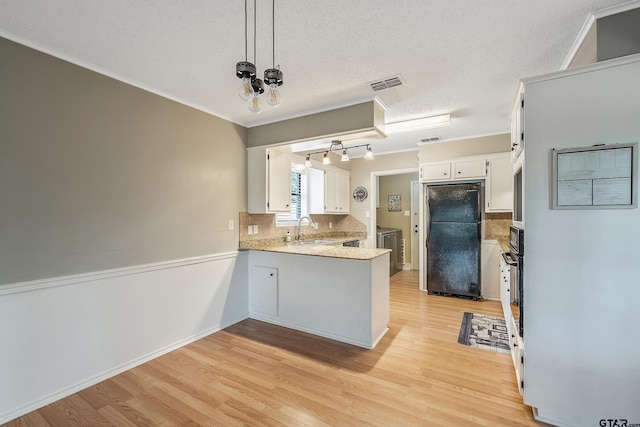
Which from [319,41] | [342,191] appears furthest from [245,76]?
[342,191]

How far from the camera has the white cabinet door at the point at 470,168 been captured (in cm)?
414

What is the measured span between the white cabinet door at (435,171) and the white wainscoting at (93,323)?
3.42 meters

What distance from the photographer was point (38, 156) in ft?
6.32

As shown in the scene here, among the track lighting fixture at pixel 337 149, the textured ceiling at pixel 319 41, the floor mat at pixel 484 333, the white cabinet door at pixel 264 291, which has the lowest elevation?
the floor mat at pixel 484 333

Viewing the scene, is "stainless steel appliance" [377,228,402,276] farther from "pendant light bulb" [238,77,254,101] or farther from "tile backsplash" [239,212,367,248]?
"pendant light bulb" [238,77,254,101]

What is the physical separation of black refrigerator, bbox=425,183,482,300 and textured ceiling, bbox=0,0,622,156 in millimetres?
1795

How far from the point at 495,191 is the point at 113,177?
4672mm

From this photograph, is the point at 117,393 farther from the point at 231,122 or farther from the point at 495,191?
the point at 495,191

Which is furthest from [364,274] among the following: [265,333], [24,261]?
[24,261]

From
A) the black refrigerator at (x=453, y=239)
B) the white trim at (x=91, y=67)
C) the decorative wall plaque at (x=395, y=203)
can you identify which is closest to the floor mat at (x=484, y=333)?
the black refrigerator at (x=453, y=239)

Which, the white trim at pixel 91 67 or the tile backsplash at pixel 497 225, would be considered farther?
the tile backsplash at pixel 497 225

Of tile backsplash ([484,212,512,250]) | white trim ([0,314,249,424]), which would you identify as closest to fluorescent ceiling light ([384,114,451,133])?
tile backsplash ([484,212,512,250])

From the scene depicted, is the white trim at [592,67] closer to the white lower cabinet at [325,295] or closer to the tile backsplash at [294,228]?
the white lower cabinet at [325,295]

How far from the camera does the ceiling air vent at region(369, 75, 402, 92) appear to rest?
2.38 m
